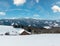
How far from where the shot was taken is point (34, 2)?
1.68 m

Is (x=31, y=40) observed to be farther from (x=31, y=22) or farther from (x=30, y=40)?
(x=31, y=22)

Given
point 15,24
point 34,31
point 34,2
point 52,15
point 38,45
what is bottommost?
point 38,45

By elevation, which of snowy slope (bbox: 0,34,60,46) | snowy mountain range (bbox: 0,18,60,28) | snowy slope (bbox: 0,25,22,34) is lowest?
snowy slope (bbox: 0,34,60,46)

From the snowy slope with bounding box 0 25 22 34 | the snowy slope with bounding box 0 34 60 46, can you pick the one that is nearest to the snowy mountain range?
the snowy slope with bounding box 0 25 22 34

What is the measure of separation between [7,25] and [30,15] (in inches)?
13.6

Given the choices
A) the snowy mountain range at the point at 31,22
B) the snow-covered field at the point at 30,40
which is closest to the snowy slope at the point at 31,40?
the snow-covered field at the point at 30,40

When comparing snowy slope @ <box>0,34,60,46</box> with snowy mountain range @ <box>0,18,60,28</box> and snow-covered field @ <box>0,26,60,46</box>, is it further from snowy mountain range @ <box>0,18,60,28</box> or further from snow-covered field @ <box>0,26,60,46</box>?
snowy mountain range @ <box>0,18,60,28</box>

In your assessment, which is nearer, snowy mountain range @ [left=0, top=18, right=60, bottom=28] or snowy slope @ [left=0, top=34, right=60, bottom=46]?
snowy slope @ [left=0, top=34, right=60, bottom=46]

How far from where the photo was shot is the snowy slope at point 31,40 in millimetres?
1475

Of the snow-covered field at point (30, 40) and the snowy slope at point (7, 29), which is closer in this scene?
the snow-covered field at point (30, 40)

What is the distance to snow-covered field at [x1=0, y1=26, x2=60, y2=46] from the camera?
1.48m

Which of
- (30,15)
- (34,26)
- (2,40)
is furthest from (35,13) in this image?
(2,40)

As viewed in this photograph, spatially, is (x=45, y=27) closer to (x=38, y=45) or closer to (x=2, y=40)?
(x=38, y=45)

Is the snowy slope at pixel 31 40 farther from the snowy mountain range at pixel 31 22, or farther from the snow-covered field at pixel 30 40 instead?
the snowy mountain range at pixel 31 22
